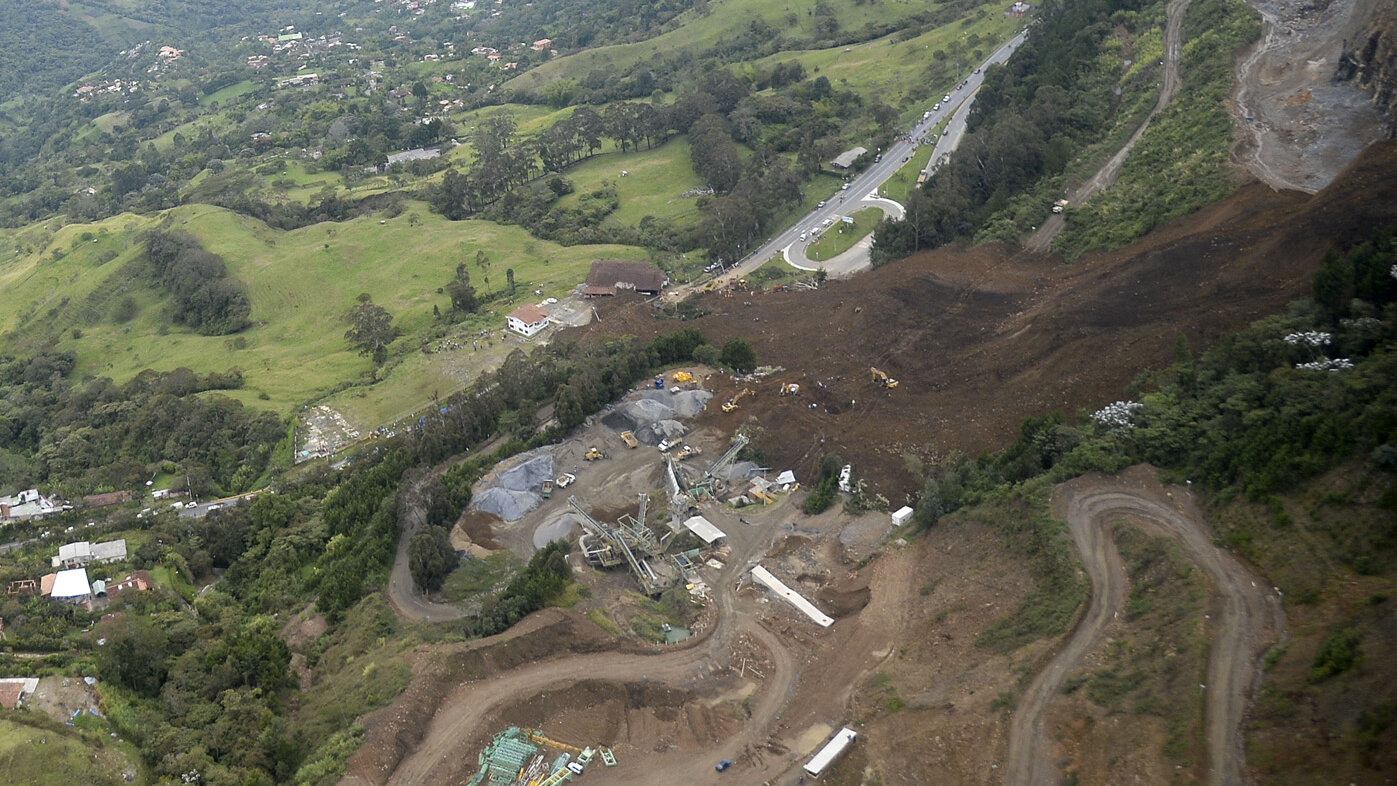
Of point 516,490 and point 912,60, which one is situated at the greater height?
point 912,60

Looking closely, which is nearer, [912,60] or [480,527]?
[480,527]

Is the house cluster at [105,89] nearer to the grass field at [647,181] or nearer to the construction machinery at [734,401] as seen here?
the grass field at [647,181]

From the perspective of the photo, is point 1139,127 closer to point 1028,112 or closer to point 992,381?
point 1028,112

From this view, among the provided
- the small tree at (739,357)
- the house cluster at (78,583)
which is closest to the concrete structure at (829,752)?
the small tree at (739,357)

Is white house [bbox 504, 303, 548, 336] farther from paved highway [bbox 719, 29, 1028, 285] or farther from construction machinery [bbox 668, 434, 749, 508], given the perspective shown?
construction machinery [bbox 668, 434, 749, 508]

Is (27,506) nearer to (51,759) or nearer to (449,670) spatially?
(51,759)

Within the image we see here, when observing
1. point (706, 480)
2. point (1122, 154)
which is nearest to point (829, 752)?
point (706, 480)

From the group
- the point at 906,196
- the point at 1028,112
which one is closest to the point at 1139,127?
the point at 1028,112
